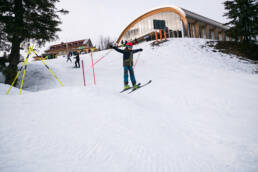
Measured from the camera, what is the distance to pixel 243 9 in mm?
18375

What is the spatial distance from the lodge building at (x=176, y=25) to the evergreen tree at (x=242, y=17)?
9674 millimetres

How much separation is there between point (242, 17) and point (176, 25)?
14622 millimetres

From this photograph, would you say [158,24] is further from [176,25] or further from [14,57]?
[14,57]

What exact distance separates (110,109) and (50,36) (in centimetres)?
976

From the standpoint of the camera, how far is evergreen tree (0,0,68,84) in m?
8.95

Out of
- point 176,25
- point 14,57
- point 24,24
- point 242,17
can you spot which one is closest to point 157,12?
point 176,25

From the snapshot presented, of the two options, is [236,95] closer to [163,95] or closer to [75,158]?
[163,95]

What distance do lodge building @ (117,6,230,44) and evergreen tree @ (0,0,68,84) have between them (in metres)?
19.2

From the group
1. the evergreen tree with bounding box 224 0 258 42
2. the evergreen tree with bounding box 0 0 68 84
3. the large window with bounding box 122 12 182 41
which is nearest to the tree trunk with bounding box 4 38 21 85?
the evergreen tree with bounding box 0 0 68 84

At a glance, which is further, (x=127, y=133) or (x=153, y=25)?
(x=153, y=25)

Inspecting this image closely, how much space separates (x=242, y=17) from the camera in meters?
18.4

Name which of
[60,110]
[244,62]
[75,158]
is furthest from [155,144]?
[244,62]

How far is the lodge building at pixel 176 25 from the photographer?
99.6 feet

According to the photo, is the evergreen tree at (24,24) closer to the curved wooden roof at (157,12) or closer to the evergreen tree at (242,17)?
the evergreen tree at (242,17)
